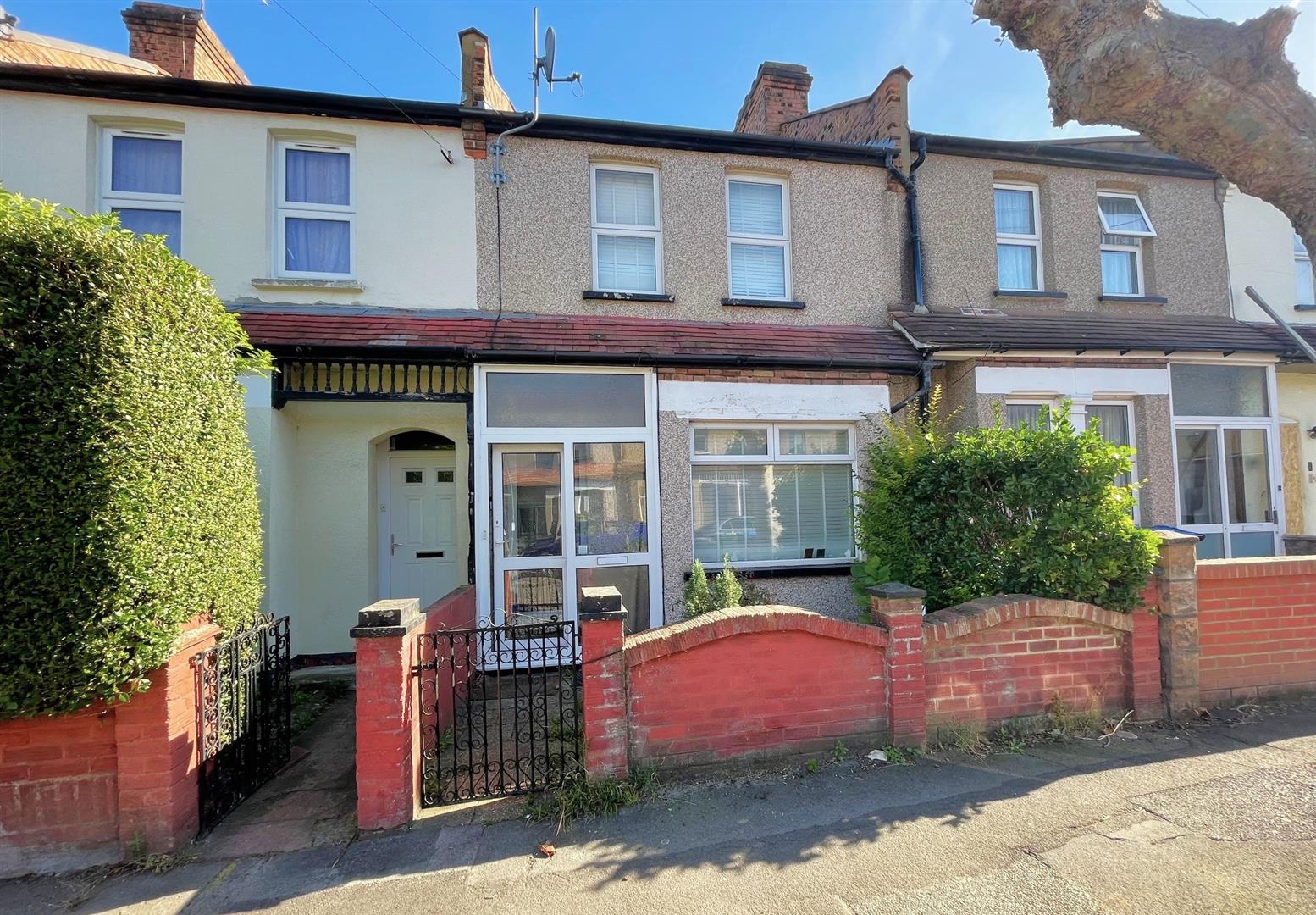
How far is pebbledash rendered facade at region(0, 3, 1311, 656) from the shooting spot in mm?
5383

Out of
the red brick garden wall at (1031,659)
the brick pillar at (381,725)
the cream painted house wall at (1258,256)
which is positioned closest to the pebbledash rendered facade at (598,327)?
the cream painted house wall at (1258,256)

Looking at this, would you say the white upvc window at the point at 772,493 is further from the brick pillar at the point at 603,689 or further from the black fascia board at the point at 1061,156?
the black fascia board at the point at 1061,156

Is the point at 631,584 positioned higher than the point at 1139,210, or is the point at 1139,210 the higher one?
the point at 1139,210

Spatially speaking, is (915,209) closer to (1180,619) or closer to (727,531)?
(727,531)

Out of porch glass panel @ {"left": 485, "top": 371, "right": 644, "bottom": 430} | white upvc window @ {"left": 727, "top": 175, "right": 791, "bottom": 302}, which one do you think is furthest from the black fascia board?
porch glass panel @ {"left": 485, "top": 371, "right": 644, "bottom": 430}

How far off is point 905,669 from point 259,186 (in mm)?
6957

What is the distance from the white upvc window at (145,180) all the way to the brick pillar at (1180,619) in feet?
28.4

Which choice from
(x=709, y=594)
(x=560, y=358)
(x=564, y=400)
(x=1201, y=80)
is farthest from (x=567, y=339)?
(x=1201, y=80)

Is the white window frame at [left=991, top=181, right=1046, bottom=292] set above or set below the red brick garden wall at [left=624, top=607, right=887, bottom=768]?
above

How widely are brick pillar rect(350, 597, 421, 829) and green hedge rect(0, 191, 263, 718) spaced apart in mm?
842

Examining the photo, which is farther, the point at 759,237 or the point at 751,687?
the point at 759,237

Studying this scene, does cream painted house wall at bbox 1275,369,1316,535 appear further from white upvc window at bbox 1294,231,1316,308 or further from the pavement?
the pavement

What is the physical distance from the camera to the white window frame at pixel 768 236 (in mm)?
6348

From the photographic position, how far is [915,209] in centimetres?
655
